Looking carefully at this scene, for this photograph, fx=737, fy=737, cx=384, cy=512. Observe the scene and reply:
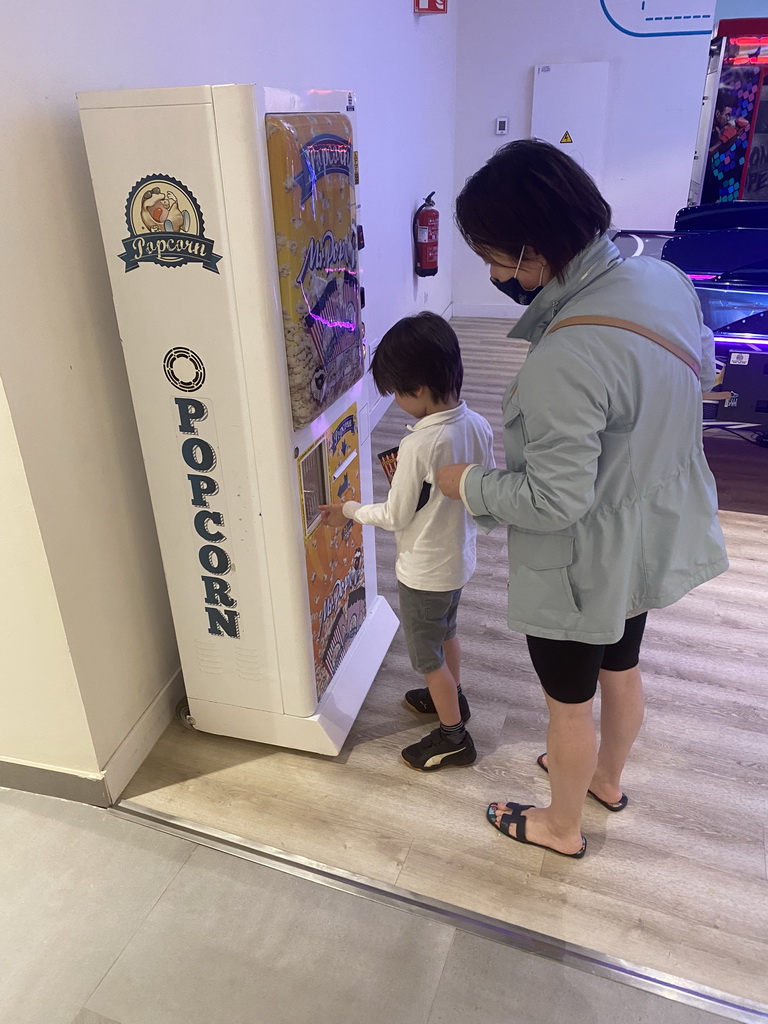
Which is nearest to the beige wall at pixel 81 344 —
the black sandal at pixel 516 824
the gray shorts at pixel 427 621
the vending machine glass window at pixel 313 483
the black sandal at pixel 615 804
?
the vending machine glass window at pixel 313 483

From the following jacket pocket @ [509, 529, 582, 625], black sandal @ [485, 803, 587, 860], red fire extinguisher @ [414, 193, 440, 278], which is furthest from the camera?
red fire extinguisher @ [414, 193, 440, 278]

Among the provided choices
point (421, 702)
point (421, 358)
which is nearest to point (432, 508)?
point (421, 358)

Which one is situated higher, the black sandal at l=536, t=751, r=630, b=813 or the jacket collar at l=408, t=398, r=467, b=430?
the jacket collar at l=408, t=398, r=467, b=430

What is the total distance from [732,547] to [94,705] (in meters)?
2.37

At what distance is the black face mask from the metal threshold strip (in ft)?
4.03

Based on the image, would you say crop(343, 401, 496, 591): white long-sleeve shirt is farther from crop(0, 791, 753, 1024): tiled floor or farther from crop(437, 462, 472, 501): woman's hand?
crop(0, 791, 753, 1024): tiled floor

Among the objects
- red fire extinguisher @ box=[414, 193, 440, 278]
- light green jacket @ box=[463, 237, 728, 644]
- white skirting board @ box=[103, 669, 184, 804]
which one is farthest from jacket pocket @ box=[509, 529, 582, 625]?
red fire extinguisher @ box=[414, 193, 440, 278]

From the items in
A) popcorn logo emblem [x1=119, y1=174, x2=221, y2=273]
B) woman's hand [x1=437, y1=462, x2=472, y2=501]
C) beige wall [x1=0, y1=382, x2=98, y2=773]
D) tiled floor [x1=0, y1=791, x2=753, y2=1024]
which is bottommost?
tiled floor [x1=0, y1=791, x2=753, y2=1024]

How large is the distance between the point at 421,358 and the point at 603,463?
1.44 feet

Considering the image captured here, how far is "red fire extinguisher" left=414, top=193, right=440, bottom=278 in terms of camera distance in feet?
15.8

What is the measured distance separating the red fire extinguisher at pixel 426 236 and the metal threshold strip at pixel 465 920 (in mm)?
4047

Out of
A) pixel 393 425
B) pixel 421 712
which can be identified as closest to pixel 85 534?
pixel 421 712

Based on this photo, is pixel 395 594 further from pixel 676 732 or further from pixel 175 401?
pixel 175 401

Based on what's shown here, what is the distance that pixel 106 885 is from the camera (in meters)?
1.62
